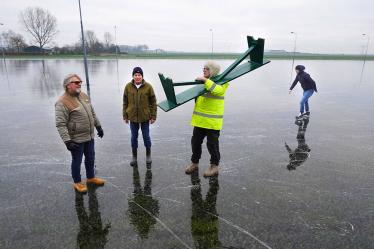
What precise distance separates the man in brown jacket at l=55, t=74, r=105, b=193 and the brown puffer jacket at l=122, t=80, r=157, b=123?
0.82 m

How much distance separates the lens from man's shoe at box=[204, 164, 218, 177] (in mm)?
4776

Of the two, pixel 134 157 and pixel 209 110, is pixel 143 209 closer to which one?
pixel 134 157

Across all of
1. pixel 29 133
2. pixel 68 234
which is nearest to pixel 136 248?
pixel 68 234

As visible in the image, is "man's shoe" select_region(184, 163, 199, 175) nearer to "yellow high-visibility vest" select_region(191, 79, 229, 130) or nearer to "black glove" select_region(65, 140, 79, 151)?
"yellow high-visibility vest" select_region(191, 79, 229, 130)

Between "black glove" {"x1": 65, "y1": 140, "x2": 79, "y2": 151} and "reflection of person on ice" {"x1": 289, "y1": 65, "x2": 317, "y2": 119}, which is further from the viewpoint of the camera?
"reflection of person on ice" {"x1": 289, "y1": 65, "x2": 317, "y2": 119}

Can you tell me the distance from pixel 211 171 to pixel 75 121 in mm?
2237

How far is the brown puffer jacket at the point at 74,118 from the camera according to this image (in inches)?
149

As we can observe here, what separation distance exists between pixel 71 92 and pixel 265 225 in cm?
296

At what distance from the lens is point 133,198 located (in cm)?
406

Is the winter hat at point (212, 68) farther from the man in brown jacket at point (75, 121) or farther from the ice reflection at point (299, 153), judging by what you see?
the ice reflection at point (299, 153)

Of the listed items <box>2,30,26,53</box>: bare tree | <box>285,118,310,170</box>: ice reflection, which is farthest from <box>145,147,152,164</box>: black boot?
<box>2,30,26,53</box>: bare tree

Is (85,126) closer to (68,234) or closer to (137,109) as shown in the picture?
(137,109)

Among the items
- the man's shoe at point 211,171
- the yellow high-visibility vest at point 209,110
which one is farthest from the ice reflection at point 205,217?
the yellow high-visibility vest at point 209,110

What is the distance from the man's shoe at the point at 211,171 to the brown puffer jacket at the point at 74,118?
1.89 m
